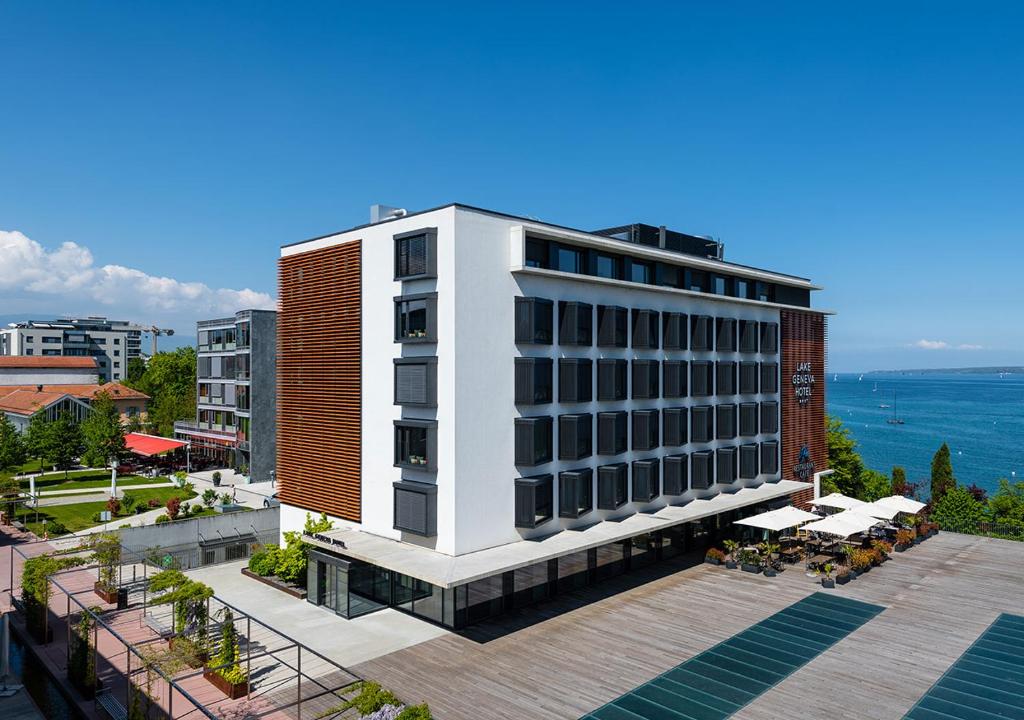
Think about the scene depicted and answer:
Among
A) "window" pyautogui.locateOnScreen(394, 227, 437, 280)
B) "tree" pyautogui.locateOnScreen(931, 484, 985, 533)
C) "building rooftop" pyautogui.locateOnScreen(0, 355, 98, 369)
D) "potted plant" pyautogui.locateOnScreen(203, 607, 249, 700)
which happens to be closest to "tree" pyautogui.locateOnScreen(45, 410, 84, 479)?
"potted plant" pyautogui.locateOnScreen(203, 607, 249, 700)

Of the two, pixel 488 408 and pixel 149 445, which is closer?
pixel 488 408

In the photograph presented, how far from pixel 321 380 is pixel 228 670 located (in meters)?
13.7

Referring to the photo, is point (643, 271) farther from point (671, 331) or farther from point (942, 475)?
point (942, 475)

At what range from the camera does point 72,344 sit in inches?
6309

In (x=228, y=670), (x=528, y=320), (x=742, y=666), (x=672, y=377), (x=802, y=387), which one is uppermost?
(x=528, y=320)

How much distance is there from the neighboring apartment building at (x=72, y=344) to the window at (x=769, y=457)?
155 meters

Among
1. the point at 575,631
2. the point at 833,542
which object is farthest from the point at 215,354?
the point at 833,542

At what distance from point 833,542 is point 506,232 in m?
27.2

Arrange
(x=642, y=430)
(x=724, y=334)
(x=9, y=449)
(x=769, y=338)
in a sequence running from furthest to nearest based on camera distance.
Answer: (x=9, y=449), (x=769, y=338), (x=724, y=334), (x=642, y=430)

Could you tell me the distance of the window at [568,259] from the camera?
97.8ft

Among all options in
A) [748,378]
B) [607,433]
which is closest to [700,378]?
[748,378]

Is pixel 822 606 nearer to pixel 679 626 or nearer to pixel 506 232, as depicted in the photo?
pixel 679 626

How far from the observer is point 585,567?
103ft

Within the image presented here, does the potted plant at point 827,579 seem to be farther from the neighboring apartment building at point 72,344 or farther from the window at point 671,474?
the neighboring apartment building at point 72,344
